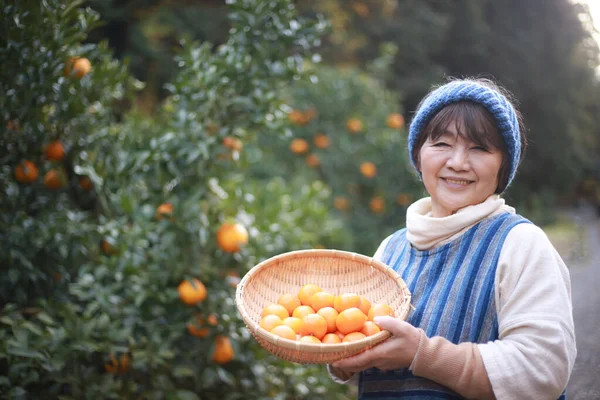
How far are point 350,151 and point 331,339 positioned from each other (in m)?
3.57

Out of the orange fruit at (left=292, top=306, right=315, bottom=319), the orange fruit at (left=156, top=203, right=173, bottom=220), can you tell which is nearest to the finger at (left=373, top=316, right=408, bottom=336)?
the orange fruit at (left=292, top=306, right=315, bottom=319)

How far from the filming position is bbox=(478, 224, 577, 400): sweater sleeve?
1.06 m

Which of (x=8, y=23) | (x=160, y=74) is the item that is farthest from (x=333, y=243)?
(x=160, y=74)

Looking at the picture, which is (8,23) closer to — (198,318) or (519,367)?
(198,318)

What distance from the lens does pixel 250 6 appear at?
2.07 metres

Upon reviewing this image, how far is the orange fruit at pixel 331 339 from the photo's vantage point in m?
1.22

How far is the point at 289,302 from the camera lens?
1417 mm

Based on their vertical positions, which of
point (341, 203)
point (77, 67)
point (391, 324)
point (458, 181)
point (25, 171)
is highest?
point (458, 181)

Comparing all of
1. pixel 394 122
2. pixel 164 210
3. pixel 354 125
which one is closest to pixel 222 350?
pixel 164 210

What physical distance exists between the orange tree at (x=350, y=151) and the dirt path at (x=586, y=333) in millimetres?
2786

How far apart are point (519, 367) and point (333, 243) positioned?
9.17ft

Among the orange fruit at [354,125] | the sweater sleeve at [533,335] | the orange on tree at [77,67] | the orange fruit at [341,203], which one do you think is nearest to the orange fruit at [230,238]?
the orange on tree at [77,67]

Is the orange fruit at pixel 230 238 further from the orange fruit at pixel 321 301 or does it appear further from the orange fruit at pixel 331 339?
the orange fruit at pixel 331 339

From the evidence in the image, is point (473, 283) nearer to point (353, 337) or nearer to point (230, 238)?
point (353, 337)
